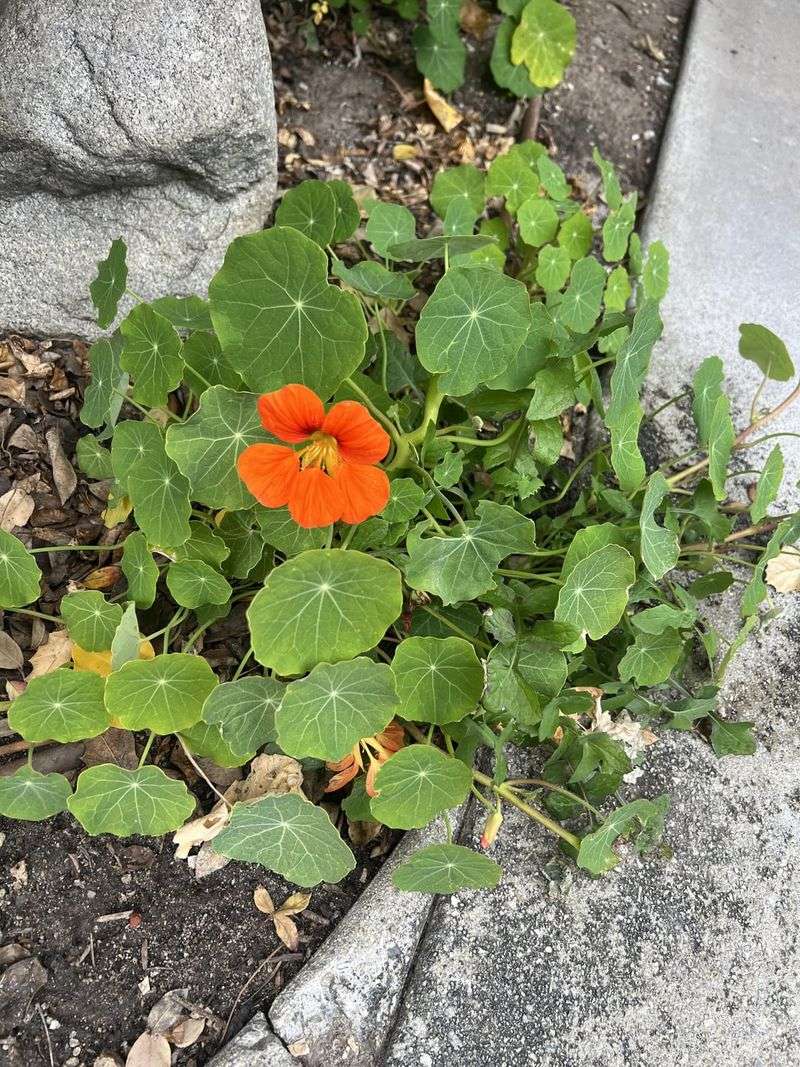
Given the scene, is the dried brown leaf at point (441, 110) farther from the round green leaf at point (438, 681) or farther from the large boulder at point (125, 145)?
the round green leaf at point (438, 681)

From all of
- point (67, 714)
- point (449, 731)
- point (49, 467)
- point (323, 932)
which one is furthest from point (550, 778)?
point (49, 467)

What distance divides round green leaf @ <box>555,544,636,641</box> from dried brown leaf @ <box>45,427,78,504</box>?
1.07 metres

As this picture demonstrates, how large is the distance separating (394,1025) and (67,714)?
2.45 ft

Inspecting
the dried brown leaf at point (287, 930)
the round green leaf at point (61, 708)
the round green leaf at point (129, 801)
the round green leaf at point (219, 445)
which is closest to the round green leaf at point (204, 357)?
the round green leaf at point (219, 445)

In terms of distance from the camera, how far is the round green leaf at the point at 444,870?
1.44 metres

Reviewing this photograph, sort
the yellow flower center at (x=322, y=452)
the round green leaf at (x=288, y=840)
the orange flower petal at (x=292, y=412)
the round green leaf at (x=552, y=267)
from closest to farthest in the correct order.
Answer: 1. the orange flower petal at (x=292, y=412)
2. the yellow flower center at (x=322, y=452)
3. the round green leaf at (x=288, y=840)
4. the round green leaf at (x=552, y=267)

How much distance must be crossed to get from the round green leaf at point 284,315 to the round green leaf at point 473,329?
158mm

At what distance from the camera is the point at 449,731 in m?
1.61

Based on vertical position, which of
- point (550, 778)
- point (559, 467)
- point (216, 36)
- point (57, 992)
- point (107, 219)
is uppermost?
point (216, 36)

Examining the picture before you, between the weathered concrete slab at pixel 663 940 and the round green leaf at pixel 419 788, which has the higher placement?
the round green leaf at pixel 419 788

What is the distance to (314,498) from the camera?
120 cm

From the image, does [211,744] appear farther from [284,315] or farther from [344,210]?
[344,210]

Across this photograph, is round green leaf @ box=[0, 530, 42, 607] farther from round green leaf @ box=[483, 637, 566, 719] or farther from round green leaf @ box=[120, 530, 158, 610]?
round green leaf @ box=[483, 637, 566, 719]

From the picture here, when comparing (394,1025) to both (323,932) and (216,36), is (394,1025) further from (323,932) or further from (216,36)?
(216,36)
